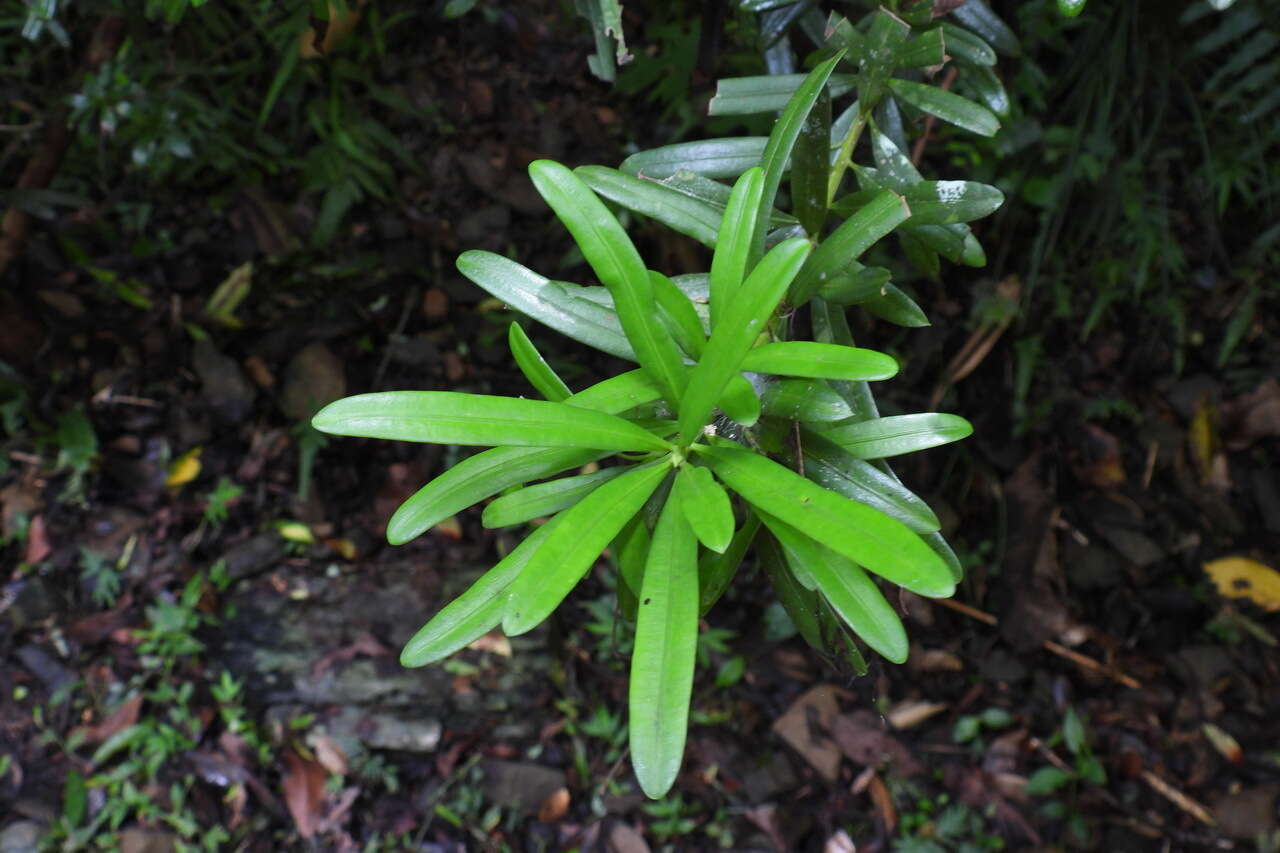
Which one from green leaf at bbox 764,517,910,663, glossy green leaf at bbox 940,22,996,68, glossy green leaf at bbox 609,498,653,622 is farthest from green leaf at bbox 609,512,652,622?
glossy green leaf at bbox 940,22,996,68

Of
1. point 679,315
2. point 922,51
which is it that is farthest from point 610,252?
point 922,51

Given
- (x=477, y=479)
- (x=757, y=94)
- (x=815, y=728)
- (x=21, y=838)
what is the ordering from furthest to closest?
(x=815, y=728) → (x=21, y=838) → (x=757, y=94) → (x=477, y=479)

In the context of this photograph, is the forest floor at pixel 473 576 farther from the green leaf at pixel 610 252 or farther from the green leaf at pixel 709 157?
the green leaf at pixel 610 252

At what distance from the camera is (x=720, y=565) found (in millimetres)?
664

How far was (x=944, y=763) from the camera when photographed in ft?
7.06

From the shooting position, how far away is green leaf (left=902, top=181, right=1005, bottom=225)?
68 centimetres

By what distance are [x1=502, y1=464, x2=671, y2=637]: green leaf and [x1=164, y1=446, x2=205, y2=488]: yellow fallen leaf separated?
2001mm

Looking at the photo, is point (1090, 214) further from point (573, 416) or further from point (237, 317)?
point (237, 317)

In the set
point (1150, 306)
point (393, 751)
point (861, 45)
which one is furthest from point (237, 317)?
point (1150, 306)

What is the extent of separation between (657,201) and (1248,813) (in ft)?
7.37

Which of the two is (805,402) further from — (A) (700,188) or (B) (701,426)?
(A) (700,188)

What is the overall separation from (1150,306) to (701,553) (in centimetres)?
207

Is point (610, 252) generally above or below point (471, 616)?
above

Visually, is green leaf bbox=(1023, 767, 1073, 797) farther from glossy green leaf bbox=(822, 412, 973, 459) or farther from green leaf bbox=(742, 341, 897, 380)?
green leaf bbox=(742, 341, 897, 380)
